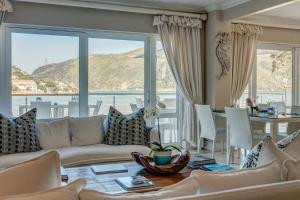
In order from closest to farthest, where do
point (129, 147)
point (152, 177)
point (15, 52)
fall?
1. point (152, 177)
2. point (129, 147)
3. point (15, 52)

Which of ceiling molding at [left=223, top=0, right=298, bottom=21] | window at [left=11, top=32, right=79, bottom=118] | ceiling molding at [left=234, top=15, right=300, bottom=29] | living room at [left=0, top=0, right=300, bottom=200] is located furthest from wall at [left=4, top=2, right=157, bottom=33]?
ceiling molding at [left=234, top=15, right=300, bottom=29]

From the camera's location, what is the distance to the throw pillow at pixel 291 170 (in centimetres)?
130

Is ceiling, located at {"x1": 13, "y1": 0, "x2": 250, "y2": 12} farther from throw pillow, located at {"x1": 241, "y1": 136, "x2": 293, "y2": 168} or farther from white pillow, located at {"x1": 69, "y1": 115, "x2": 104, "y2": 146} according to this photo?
throw pillow, located at {"x1": 241, "y1": 136, "x2": 293, "y2": 168}

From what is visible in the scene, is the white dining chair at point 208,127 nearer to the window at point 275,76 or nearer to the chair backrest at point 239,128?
the chair backrest at point 239,128

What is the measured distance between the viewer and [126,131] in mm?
4137

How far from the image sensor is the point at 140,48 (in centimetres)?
542

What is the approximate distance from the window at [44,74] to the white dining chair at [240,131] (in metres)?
2.36

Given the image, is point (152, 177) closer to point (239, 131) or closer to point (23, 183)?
point (23, 183)

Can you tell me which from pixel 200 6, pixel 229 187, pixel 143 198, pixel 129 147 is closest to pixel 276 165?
pixel 229 187

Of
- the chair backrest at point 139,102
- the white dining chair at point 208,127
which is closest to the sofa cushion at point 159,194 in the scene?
the white dining chair at point 208,127

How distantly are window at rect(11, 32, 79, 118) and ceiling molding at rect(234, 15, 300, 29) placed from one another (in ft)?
9.74

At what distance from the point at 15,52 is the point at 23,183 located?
387 centimetres

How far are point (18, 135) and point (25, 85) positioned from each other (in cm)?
127

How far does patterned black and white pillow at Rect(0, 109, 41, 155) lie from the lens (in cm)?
356
